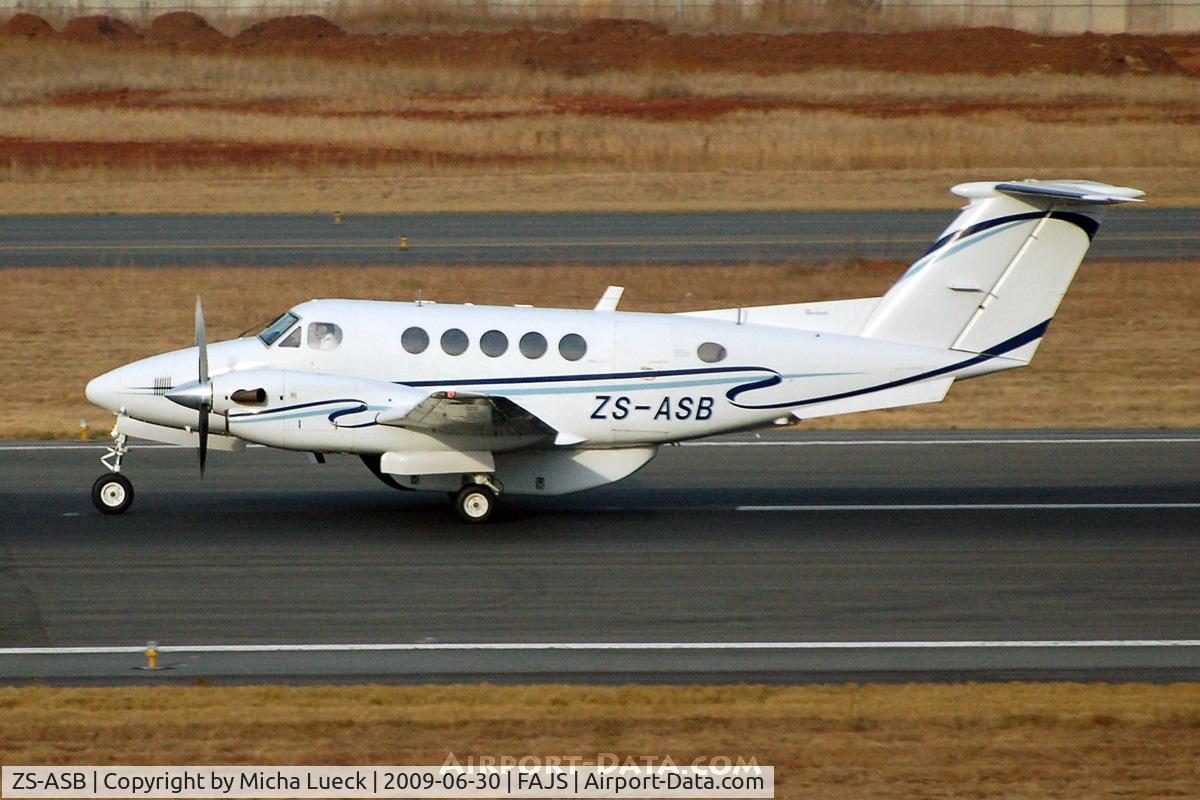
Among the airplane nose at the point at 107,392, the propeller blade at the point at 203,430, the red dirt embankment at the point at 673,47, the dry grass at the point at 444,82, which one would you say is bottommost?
the propeller blade at the point at 203,430

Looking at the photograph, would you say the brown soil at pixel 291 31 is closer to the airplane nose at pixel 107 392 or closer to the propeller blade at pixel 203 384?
the airplane nose at pixel 107 392

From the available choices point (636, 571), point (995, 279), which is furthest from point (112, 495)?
point (995, 279)

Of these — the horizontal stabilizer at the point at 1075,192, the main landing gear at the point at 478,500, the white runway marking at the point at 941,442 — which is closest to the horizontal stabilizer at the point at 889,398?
the horizontal stabilizer at the point at 1075,192

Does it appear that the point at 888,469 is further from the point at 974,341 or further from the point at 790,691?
the point at 790,691

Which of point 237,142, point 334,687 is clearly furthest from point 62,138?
point 334,687

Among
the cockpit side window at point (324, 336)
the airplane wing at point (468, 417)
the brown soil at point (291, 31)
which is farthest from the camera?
the brown soil at point (291, 31)

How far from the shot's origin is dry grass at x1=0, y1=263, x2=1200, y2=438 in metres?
23.6

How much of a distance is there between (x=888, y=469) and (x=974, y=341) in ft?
10.7

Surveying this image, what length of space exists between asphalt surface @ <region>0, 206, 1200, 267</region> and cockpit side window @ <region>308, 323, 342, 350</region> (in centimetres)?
1888

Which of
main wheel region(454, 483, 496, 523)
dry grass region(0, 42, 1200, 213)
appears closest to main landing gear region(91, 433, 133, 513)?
main wheel region(454, 483, 496, 523)

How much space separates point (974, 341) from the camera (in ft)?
54.9

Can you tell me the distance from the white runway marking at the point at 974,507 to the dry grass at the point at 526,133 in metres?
29.0

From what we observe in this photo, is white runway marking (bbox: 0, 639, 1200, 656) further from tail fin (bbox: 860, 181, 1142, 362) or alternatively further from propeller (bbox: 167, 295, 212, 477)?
tail fin (bbox: 860, 181, 1142, 362)

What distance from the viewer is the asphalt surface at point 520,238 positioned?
118ft
